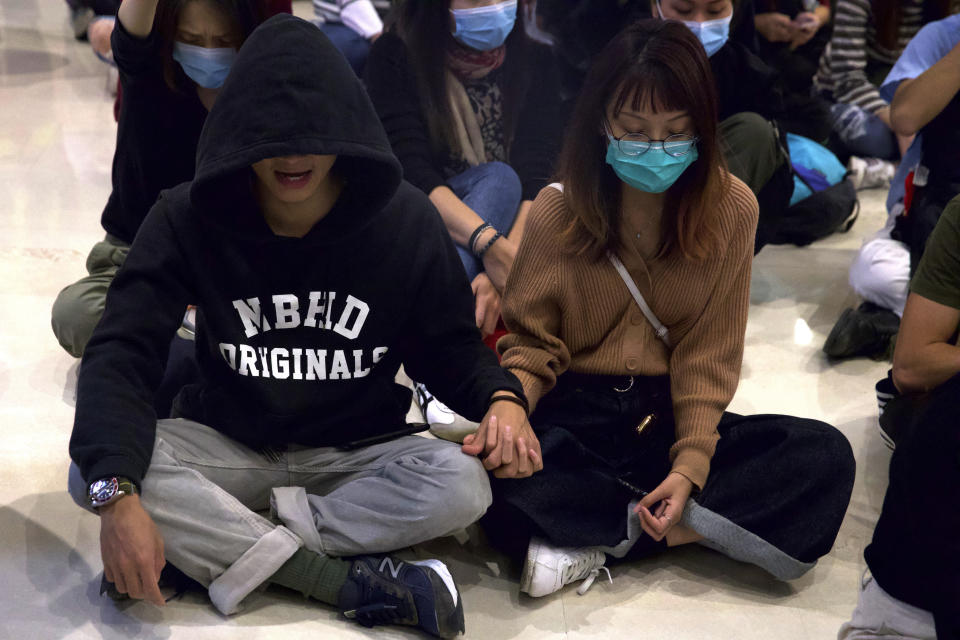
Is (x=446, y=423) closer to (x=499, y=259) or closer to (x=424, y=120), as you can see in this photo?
(x=499, y=259)

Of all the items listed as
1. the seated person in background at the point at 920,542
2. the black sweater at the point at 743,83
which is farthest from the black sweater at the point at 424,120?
the seated person in background at the point at 920,542

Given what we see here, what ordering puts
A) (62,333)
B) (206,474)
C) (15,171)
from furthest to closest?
(15,171) < (62,333) < (206,474)

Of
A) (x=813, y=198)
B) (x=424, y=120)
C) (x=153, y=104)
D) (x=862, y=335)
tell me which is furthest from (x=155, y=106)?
(x=813, y=198)

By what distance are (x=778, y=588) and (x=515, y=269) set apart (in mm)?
747

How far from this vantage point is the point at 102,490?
63.9 inches

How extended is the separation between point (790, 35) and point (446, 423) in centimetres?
203

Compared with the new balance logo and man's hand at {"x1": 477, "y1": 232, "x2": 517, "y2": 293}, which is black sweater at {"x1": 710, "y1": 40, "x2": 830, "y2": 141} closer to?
man's hand at {"x1": 477, "y1": 232, "x2": 517, "y2": 293}

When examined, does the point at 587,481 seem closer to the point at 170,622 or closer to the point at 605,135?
the point at 605,135

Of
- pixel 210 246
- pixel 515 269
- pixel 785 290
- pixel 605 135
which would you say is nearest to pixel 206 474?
pixel 210 246

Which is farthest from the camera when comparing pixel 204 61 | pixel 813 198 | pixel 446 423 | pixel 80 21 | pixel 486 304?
pixel 80 21

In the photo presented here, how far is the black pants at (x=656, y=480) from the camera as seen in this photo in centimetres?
196

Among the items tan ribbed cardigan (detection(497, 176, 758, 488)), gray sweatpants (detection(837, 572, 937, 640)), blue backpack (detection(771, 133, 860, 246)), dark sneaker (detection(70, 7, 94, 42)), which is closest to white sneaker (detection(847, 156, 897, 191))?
blue backpack (detection(771, 133, 860, 246))

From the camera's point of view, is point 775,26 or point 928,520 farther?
point 775,26

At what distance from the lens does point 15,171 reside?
11.7 ft
